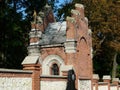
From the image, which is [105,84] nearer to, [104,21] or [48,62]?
[48,62]

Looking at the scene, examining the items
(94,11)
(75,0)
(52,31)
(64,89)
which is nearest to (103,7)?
(94,11)

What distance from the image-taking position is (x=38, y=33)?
27406 mm

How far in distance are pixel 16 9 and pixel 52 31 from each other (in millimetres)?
8501

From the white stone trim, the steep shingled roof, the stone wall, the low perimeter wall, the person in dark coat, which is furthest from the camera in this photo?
the low perimeter wall

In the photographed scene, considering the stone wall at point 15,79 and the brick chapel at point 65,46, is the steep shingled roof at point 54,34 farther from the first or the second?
the stone wall at point 15,79

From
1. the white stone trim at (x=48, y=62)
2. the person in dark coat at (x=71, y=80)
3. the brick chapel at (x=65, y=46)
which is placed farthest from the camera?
the white stone trim at (x=48, y=62)

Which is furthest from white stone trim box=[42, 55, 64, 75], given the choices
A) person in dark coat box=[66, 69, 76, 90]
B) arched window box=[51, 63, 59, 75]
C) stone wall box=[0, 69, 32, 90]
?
stone wall box=[0, 69, 32, 90]

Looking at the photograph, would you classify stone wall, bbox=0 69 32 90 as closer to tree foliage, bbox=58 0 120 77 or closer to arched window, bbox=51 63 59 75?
arched window, bbox=51 63 59 75

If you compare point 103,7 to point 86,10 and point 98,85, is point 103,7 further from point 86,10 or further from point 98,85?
point 98,85

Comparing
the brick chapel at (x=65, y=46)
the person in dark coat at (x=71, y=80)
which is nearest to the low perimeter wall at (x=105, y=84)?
the brick chapel at (x=65, y=46)

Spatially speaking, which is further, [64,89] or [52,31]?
[52,31]

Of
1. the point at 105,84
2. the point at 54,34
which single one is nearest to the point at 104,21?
the point at 105,84

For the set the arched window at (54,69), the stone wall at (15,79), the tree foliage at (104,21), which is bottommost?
the stone wall at (15,79)

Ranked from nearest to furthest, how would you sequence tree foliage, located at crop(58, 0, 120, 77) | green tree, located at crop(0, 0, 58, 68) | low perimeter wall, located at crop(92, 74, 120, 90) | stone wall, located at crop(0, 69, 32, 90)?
stone wall, located at crop(0, 69, 32, 90) → low perimeter wall, located at crop(92, 74, 120, 90) → green tree, located at crop(0, 0, 58, 68) → tree foliage, located at crop(58, 0, 120, 77)
